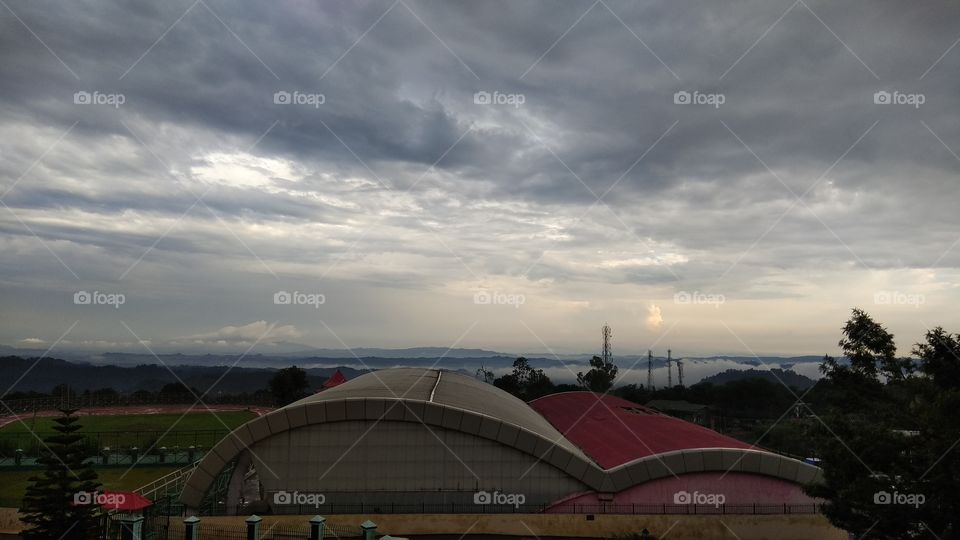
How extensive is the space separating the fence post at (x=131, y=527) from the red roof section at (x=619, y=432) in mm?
15496

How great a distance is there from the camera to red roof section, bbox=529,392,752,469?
24220mm

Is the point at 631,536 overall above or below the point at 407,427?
below

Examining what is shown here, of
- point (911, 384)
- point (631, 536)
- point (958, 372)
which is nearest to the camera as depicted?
point (911, 384)

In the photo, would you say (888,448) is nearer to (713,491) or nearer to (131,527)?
(713,491)

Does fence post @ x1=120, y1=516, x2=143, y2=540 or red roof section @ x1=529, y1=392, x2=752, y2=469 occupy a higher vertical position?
red roof section @ x1=529, y1=392, x2=752, y2=469

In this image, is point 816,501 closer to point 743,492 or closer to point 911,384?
point 743,492

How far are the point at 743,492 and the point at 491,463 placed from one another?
933 centimetres

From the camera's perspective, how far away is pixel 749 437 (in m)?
69.8

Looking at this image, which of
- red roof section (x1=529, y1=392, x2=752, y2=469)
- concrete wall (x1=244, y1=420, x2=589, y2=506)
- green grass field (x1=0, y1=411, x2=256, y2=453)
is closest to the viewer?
concrete wall (x1=244, y1=420, x2=589, y2=506)

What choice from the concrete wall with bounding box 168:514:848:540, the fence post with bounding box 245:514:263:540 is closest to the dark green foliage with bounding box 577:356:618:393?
the concrete wall with bounding box 168:514:848:540

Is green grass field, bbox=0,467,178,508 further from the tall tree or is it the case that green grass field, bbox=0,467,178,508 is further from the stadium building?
the tall tree

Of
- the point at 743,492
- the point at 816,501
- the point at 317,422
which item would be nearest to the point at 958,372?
the point at 816,501

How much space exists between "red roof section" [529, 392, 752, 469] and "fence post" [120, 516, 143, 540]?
15.5 m

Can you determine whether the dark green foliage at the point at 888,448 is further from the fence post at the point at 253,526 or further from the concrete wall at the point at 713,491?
the fence post at the point at 253,526
